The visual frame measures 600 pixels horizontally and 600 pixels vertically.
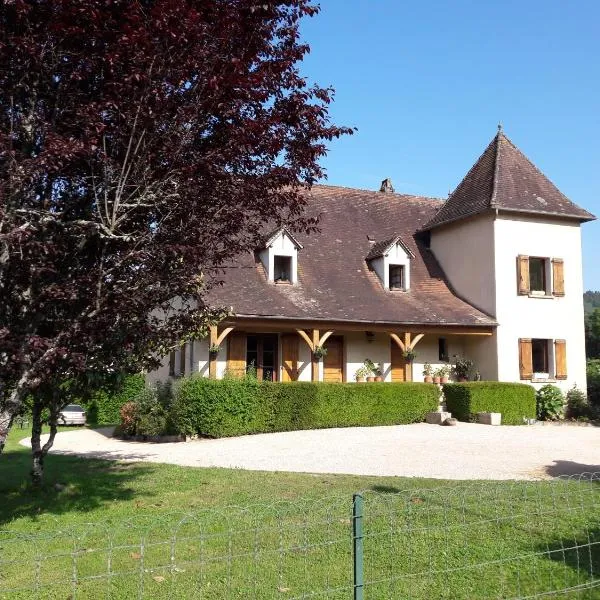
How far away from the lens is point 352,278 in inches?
837

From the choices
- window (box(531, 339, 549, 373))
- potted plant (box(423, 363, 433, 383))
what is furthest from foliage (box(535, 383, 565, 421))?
potted plant (box(423, 363, 433, 383))

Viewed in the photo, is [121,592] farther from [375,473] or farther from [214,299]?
[214,299]

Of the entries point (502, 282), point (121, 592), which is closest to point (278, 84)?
point (121, 592)

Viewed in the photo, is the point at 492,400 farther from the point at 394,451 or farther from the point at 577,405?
the point at 394,451

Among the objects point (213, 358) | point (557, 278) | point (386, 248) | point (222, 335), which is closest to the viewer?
point (222, 335)

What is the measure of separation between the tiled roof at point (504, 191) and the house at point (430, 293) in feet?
0.18

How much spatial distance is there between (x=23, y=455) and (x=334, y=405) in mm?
7424

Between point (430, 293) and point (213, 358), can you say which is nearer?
point (213, 358)

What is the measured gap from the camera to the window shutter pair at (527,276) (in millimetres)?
21266

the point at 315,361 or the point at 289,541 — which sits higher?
the point at 315,361

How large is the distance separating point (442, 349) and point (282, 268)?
5.95 meters

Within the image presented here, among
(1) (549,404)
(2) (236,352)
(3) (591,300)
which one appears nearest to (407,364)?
(1) (549,404)

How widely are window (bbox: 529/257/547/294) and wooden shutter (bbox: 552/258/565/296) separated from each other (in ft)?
1.16

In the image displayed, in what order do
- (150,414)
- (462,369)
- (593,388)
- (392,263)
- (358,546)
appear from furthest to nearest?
(593,388) → (392,263) → (462,369) → (150,414) → (358,546)
